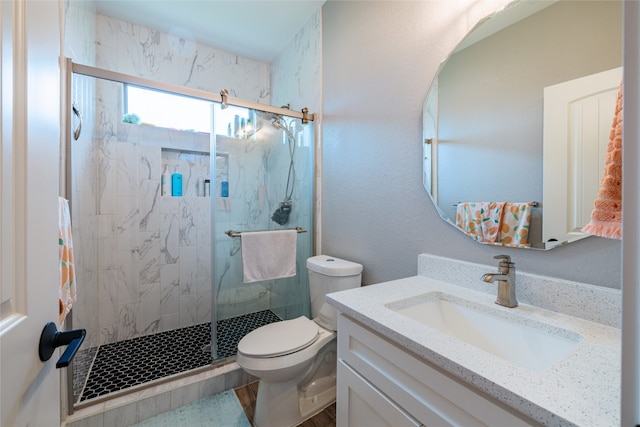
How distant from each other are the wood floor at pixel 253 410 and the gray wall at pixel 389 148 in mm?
763

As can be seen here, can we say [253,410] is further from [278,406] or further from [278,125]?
[278,125]

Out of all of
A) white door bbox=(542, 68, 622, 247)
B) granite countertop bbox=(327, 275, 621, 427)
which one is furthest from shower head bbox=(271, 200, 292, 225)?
white door bbox=(542, 68, 622, 247)

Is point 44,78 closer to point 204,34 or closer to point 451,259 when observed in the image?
point 451,259

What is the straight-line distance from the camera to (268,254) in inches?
73.4

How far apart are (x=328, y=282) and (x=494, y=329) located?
0.89 meters

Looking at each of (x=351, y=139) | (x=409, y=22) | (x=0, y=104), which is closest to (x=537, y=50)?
(x=409, y=22)

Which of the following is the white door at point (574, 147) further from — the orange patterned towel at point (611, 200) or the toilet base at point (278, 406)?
the toilet base at point (278, 406)

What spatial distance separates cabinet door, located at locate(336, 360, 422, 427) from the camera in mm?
776

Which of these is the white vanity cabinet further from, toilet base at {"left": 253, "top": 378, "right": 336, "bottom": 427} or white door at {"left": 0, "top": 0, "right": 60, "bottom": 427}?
white door at {"left": 0, "top": 0, "right": 60, "bottom": 427}

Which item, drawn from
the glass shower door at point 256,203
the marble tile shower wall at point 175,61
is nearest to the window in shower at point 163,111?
the marble tile shower wall at point 175,61

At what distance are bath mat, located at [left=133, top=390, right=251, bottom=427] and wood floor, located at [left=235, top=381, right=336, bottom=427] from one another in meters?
0.03

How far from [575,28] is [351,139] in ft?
3.57

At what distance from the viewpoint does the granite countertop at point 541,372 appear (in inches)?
18.6

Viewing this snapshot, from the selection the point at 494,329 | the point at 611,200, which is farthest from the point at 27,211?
the point at 494,329
